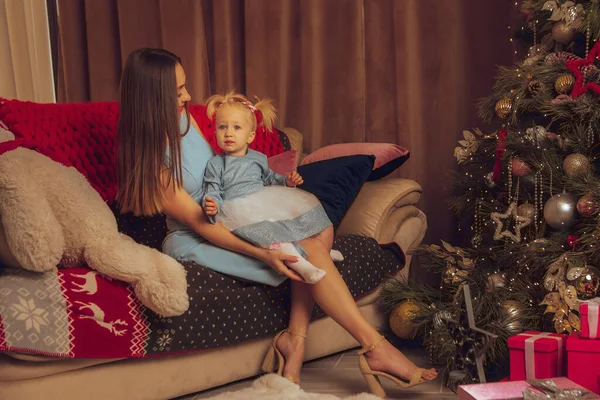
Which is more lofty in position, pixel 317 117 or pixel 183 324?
pixel 317 117

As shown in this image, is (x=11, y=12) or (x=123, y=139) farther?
(x=11, y=12)

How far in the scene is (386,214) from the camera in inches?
108

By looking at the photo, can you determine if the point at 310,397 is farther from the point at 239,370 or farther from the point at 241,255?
the point at 241,255

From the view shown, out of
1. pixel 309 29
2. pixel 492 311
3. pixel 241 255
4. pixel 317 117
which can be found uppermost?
pixel 309 29

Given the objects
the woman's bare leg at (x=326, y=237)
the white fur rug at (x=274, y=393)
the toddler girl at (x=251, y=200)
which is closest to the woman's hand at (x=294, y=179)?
the toddler girl at (x=251, y=200)

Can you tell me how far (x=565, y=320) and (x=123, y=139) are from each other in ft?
4.61

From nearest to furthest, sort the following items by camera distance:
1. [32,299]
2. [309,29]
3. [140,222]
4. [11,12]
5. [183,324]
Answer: [32,299] < [183,324] < [140,222] < [309,29] < [11,12]

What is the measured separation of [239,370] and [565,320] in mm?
988

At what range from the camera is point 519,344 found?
6.27 feet

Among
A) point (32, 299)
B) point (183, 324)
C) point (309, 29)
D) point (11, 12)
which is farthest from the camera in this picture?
point (11, 12)

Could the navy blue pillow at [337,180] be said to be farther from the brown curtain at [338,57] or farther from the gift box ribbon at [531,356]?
the gift box ribbon at [531,356]

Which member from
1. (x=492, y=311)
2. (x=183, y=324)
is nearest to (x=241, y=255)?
(x=183, y=324)

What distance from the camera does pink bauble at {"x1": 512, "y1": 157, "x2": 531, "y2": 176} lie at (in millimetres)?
2348

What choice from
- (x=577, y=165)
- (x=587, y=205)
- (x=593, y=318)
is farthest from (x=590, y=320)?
(x=577, y=165)
